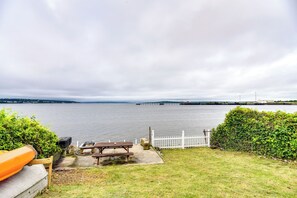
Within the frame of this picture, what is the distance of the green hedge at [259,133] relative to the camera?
9.12m

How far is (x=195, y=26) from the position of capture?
13.1 meters

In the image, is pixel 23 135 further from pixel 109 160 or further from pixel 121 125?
pixel 121 125

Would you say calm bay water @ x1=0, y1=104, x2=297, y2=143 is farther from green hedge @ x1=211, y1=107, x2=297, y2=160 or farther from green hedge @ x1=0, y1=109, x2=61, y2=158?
green hedge @ x1=211, y1=107, x2=297, y2=160

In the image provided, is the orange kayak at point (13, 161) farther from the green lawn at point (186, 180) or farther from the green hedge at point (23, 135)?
the green hedge at point (23, 135)

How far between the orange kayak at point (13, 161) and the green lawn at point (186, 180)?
116cm

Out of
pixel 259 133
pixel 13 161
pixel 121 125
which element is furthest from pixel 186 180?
pixel 121 125

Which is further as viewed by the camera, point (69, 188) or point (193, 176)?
point (193, 176)

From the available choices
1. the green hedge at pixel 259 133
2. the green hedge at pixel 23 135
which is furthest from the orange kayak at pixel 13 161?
the green hedge at pixel 259 133

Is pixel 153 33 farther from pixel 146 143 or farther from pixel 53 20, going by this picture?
pixel 146 143

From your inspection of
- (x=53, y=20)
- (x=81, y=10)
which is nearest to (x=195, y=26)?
(x=81, y=10)

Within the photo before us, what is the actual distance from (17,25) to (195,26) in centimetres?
A: 1227

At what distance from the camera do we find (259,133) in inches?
411

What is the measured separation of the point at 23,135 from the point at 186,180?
6270 millimetres

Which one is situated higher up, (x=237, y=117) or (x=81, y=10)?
(x=81, y=10)
